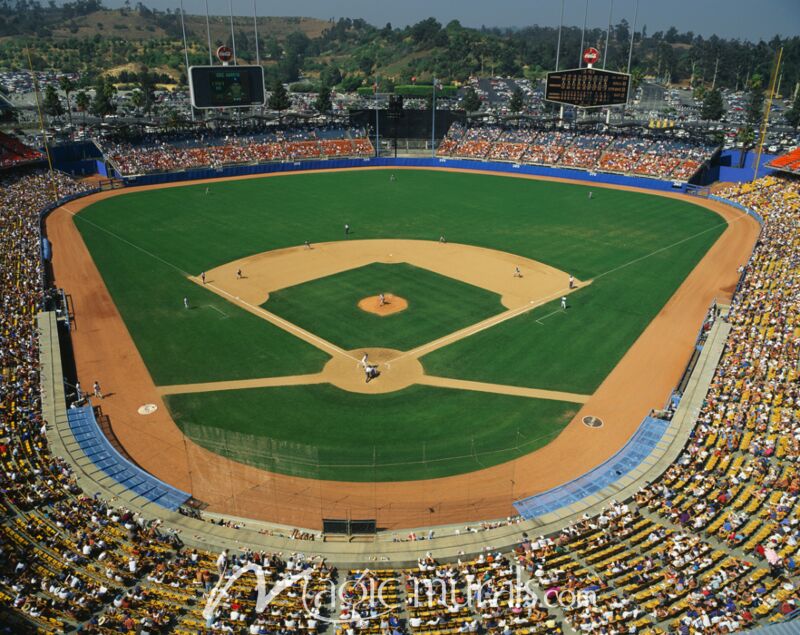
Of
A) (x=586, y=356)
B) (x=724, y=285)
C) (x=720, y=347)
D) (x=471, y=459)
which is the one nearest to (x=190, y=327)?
(x=471, y=459)

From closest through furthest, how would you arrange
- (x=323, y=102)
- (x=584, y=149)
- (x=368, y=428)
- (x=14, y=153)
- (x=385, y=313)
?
(x=368, y=428) < (x=385, y=313) < (x=14, y=153) < (x=584, y=149) < (x=323, y=102)

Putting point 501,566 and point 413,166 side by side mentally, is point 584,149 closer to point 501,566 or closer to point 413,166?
point 413,166

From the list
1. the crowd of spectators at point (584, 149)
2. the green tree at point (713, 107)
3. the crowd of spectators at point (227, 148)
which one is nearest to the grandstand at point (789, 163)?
the crowd of spectators at point (584, 149)

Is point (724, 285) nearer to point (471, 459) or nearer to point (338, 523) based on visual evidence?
point (471, 459)

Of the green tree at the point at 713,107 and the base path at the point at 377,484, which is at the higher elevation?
the green tree at the point at 713,107

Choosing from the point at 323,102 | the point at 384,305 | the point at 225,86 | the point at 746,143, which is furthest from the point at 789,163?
the point at 323,102

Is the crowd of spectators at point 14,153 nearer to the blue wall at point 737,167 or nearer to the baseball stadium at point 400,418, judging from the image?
the baseball stadium at point 400,418

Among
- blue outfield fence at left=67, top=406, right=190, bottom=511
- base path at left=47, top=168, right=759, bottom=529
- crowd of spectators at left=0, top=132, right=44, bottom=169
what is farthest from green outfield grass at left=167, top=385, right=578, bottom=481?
crowd of spectators at left=0, top=132, right=44, bottom=169
